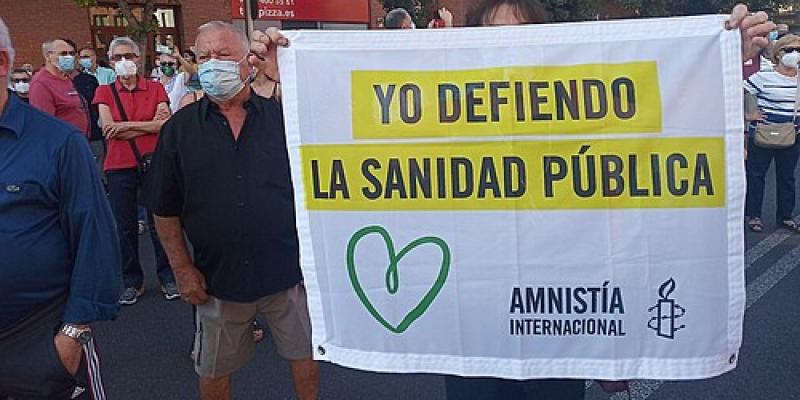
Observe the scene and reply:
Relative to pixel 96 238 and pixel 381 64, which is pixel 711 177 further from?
pixel 96 238

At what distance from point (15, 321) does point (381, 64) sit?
1342mm

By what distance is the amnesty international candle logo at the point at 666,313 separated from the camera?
6.18ft

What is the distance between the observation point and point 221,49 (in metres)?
2.80

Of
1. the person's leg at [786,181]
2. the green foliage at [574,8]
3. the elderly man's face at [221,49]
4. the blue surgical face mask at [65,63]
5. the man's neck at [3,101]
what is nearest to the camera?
the man's neck at [3,101]

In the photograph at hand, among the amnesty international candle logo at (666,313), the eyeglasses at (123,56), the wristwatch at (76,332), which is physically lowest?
the wristwatch at (76,332)

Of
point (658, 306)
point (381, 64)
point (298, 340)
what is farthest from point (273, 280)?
point (658, 306)

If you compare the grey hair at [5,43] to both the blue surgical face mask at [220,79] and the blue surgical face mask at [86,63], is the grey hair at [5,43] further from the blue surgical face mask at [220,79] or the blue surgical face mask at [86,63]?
the blue surgical face mask at [86,63]

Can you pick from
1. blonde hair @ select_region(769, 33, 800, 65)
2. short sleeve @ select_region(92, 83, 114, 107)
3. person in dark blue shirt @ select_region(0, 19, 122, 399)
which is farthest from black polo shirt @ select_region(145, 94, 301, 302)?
blonde hair @ select_region(769, 33, 800, 65)

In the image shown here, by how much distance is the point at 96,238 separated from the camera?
220 centimetres

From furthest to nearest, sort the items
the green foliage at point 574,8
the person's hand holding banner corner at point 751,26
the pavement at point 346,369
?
the green foliage at point 574,8
the pavement at point 346,369
the person's hand holding banner corner at point 751,26

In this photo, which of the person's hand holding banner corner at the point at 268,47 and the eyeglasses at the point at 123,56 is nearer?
the person's hand holding banner corner at the point at 268,47

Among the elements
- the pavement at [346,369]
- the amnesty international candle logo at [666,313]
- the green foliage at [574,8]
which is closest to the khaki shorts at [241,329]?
the pavement at [346,369]

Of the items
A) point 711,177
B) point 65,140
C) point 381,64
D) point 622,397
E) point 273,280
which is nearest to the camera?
point 711,177

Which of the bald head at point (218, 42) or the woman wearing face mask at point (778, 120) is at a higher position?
the bald head at point (218, 42)
